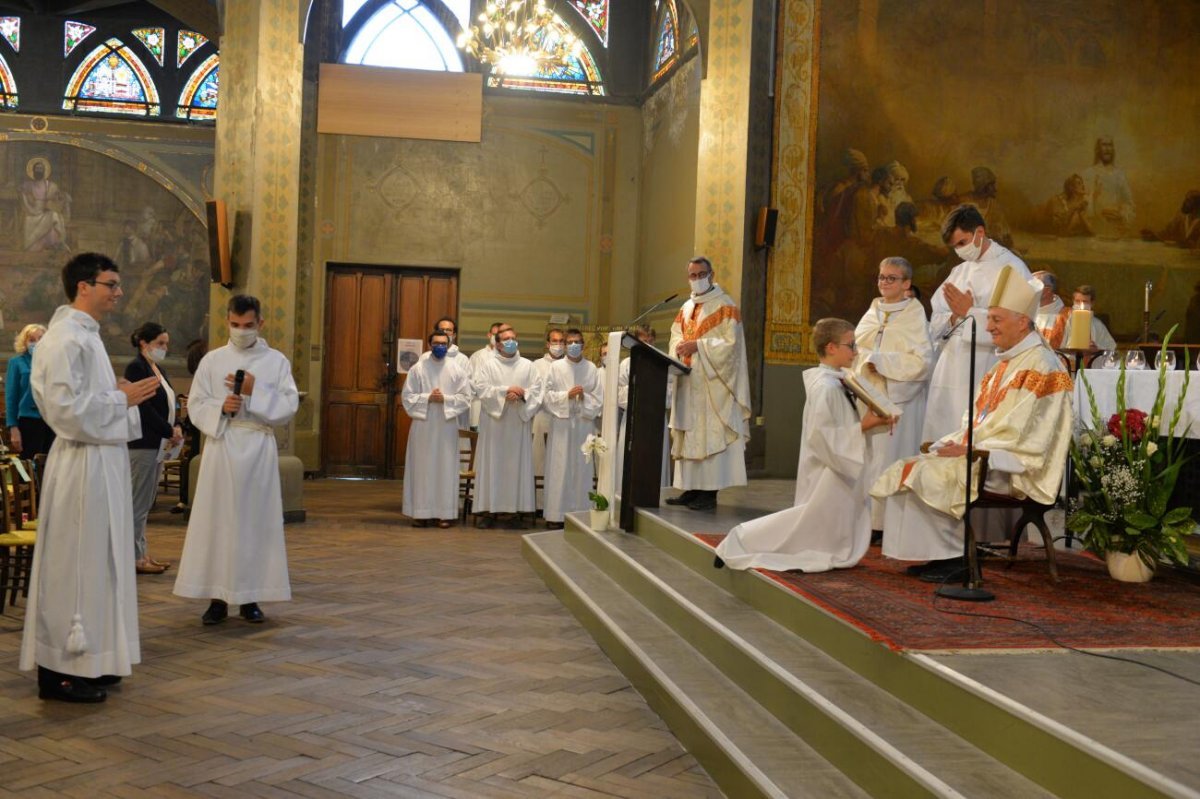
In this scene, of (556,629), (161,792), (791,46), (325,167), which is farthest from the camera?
(325,167)

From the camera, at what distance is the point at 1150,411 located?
592cm

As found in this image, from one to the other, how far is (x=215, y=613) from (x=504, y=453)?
5004 mm

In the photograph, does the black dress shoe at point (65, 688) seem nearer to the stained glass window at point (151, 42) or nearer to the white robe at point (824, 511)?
the white robe at point (824, 511)

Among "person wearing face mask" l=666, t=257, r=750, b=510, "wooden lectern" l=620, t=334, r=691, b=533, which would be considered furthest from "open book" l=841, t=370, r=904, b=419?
"person wearing face mask" l=666, t=257, r=750, b=510

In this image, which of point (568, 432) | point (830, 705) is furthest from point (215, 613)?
point (568, 432)

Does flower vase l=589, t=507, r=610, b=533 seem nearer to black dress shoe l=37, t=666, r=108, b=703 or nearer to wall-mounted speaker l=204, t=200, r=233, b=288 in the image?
black dress shoe l=37, t=666, r=108, b=703

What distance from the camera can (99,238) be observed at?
1680cm

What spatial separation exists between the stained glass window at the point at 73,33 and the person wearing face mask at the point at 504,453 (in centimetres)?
975

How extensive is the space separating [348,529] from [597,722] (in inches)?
237

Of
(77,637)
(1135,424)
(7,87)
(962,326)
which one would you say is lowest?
(77,637)

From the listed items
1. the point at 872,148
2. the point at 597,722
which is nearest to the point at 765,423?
the point at 872,148

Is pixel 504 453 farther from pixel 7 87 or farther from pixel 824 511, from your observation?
pixel 7 87

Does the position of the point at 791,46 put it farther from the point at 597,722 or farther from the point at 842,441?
the point at 597,722

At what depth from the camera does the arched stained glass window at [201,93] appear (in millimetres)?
17219
